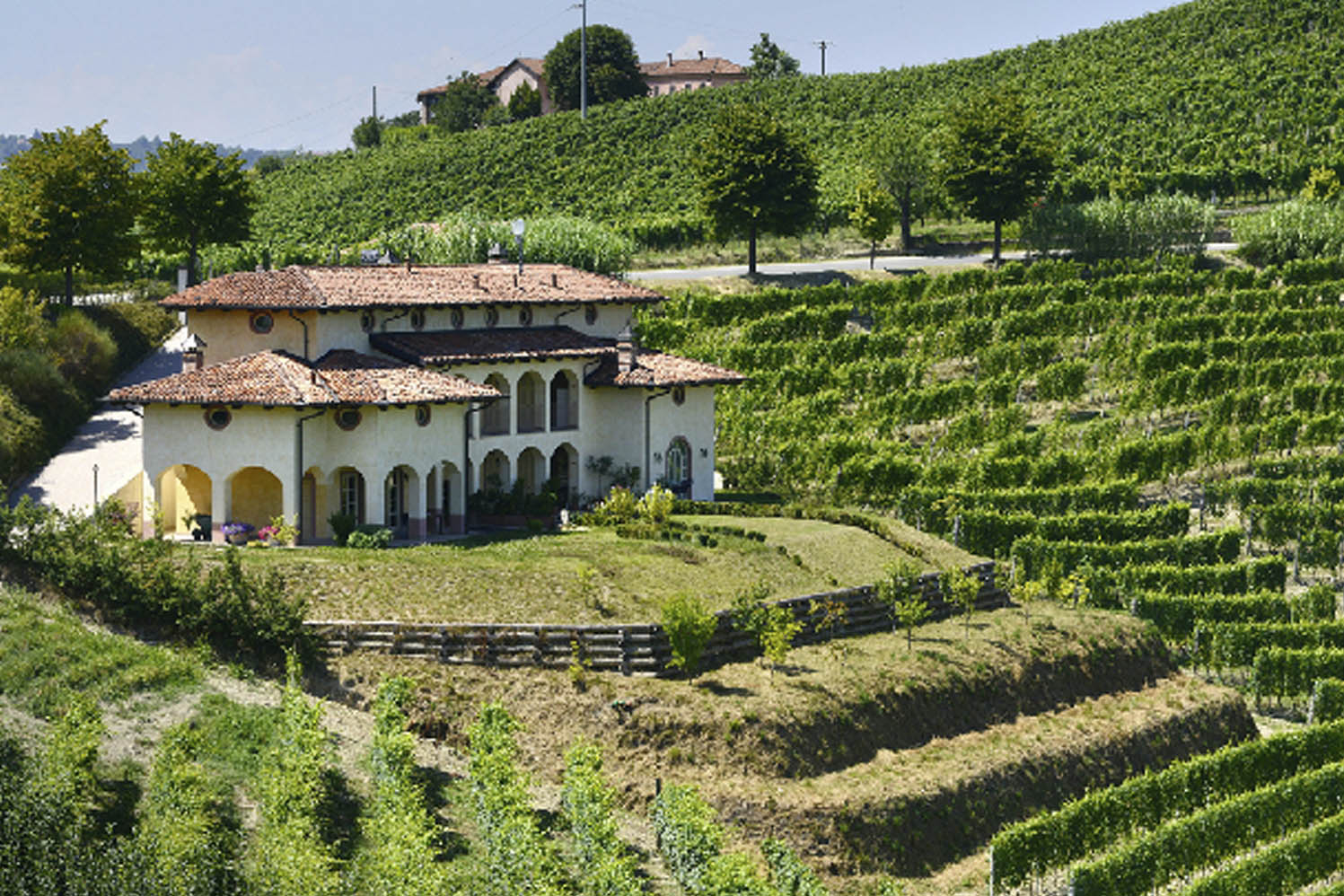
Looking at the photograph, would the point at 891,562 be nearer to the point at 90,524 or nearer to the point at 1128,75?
the point at 90,524

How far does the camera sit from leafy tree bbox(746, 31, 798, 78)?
466 feet

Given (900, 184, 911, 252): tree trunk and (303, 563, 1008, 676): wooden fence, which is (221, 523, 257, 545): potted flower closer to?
(303, 563, 1008, 676): wooden fence

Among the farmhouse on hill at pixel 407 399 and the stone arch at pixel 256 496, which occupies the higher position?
the farmhouse on hill at pixel 407 399

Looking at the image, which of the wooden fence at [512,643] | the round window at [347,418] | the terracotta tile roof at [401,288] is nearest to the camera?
the wooden fence at [512,643]

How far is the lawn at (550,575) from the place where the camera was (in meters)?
37.2

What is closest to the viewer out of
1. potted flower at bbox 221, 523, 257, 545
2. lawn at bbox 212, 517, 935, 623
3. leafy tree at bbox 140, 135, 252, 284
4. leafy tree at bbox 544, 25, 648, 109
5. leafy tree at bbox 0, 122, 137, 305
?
lawn at bbox 212, 517, 935, 623

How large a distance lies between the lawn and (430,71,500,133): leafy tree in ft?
305

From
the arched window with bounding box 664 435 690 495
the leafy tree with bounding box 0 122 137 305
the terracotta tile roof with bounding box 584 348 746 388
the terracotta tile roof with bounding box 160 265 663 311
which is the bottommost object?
the arched window with bounding box 664 435 690 495

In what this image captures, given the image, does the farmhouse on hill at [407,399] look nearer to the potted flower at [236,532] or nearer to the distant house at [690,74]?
the potted flower at [236,532]

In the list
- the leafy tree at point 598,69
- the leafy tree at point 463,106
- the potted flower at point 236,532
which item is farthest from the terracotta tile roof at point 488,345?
the leafy tree at point 463,106

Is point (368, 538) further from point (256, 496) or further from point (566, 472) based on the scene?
point (566, 472)

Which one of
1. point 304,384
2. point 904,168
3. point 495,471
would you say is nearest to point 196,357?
point 304,384

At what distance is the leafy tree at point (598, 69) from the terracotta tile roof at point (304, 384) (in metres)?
81.6

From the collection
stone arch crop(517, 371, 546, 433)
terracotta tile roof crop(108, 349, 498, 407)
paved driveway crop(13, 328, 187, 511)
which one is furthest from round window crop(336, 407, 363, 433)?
stone arch crop(517, 371, 546, 433)
